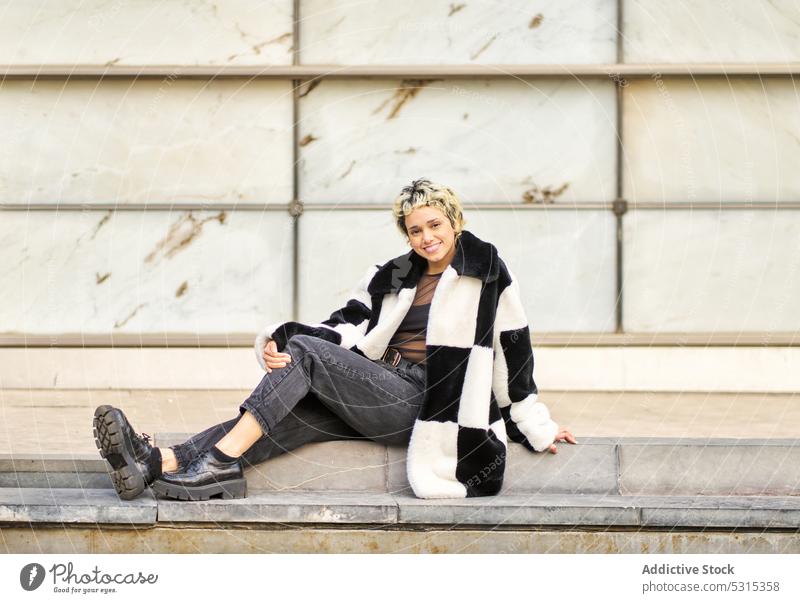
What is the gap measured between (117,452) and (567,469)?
5.88 feet

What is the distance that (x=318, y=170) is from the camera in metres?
8.92

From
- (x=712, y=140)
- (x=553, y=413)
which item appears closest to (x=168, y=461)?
(x=553, y=413)

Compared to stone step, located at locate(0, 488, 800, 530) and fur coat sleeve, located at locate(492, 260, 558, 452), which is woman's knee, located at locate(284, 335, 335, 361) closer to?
stone step, located at locate(0, 488, 800, 530)

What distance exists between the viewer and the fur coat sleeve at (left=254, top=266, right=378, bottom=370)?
16.5ft

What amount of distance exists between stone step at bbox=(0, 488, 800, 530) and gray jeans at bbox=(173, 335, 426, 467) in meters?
0.32

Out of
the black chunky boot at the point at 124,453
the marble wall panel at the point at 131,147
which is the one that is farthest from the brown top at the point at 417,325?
the marble wall panel at the point at 131,147

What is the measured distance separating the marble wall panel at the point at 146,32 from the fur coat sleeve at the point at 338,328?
12.9 feet

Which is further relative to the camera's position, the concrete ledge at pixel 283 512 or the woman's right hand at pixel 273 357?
the woman's right hand at pixel 273 357

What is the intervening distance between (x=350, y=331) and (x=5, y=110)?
15.5 ft

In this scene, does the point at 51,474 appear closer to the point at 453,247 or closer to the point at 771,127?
the point at 453,247

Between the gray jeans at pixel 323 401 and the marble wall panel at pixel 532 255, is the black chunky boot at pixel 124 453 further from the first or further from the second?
the marble wall panel at pixel 532 255

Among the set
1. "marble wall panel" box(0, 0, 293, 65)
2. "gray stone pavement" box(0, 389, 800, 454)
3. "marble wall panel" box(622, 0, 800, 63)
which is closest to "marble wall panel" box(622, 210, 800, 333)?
"gray stone pavement" box(0, 389, 800, 454)

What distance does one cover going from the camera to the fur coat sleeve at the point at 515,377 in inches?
197

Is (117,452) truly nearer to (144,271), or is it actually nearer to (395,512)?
(395,512)
